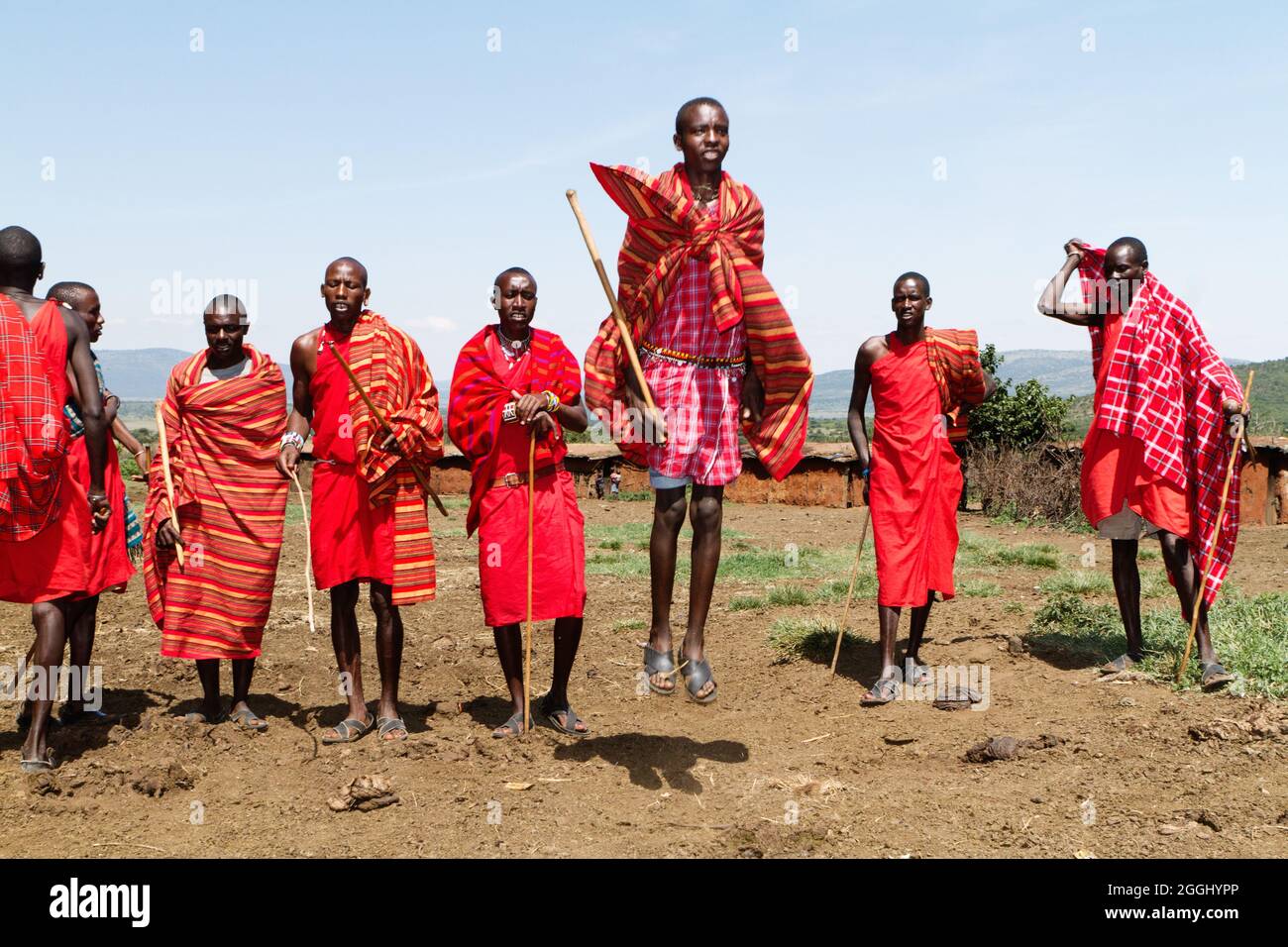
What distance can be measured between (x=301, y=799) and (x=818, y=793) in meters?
2.35

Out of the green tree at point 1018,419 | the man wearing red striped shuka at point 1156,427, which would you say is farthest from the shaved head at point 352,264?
the green tree at point 1018,419

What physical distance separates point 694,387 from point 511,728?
2.24 metres

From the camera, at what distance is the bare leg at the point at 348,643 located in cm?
598

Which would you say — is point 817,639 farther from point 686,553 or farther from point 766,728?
point 686,553

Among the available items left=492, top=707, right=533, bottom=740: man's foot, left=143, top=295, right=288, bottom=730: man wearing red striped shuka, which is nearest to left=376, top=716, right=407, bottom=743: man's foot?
left=492, top=707, right=533, bottom=740: man's foot

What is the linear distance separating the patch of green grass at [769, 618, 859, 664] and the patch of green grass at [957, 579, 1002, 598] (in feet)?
6.71

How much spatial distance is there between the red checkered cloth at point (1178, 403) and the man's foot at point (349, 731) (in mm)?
4562

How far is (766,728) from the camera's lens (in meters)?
6.24

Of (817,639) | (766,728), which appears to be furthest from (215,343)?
(817,639)

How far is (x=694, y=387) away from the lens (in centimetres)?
493

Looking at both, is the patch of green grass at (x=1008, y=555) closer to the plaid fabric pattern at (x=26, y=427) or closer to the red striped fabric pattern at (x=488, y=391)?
the red striped fabric pattern at (x=488, y=391)

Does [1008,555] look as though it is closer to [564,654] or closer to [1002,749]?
[1002,749]

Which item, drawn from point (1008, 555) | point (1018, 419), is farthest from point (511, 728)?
point (1018, 419)

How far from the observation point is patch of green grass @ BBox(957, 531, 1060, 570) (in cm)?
1253
